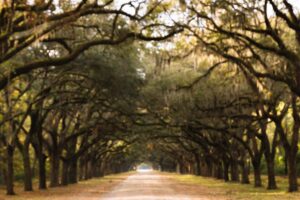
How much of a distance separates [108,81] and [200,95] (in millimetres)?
5725

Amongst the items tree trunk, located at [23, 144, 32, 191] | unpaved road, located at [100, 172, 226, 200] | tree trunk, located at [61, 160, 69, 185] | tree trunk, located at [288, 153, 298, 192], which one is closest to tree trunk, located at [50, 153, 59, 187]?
tree trunk, located at [61, 160, 69, 185]

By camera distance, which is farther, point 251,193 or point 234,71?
point 251,193

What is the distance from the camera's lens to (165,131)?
2002 inches

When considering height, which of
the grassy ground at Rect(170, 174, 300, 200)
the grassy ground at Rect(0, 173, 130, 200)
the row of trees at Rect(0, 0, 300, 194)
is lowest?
the grassy ground at Rect(170, 174, 300, 200)

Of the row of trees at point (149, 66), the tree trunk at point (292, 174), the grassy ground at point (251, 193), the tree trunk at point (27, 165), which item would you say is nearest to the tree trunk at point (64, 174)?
the row of trees at point (149, 66)

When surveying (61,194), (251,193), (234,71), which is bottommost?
(251,193)

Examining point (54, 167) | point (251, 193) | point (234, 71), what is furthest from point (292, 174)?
point (54, 167)

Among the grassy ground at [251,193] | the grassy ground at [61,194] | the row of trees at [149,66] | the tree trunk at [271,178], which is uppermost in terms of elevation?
the row of trees at [149,66]

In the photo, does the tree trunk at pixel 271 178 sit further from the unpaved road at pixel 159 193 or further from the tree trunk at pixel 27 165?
the tree trunk at pixel 27 165

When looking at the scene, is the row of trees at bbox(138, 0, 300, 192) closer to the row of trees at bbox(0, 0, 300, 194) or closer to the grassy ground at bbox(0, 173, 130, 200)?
the row of trees at bbox(0, 0, 300, 194)

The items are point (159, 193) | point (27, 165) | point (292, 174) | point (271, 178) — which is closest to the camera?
point (159, 193)

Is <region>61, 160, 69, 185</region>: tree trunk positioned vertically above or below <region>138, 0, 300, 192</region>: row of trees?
below

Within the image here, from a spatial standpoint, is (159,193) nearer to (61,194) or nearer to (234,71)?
(61,194)

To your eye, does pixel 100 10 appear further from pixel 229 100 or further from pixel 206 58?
pixel 229 100
